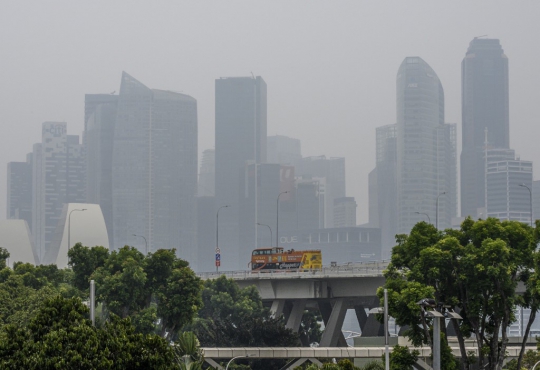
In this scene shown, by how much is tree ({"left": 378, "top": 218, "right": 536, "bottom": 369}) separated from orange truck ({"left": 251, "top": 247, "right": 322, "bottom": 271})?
75818 mm

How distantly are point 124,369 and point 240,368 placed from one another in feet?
185

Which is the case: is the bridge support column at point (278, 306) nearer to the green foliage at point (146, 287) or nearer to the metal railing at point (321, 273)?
the metal railing at point (321, 273)

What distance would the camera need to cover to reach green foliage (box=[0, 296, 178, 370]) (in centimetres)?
3803

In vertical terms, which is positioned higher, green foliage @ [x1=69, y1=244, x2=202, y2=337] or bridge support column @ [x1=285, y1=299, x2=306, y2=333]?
green foliage @ [x1=69, y1=244, x2=202, y2=337]

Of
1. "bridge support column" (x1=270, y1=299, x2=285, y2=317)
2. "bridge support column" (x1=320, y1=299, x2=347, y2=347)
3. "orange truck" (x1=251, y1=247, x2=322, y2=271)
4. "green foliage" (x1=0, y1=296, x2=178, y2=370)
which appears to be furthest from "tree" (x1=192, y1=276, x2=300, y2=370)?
"green foliage" (x1=0, y1=296, x2=178, y2=370)

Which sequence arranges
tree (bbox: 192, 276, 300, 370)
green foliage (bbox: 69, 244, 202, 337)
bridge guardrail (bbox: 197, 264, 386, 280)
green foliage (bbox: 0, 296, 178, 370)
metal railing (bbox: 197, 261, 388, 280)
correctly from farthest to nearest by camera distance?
1. bridge guardrail (bbox: 197, 264, 386, 280)
2. metal railing (bbox: 197, 261, 388, 280)
3. tree (bbox: 192, 276, 300, 370)
4. green foliage (bbox: 69, 244, 202, 337)
5. green foliage (bbox: 0, 296, 178, 370)

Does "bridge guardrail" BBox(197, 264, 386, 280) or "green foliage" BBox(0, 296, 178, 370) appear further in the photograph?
"bridge guardrail" BBox(197, 264, 386, 280)

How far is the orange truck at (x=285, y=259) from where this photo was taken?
14238 cm

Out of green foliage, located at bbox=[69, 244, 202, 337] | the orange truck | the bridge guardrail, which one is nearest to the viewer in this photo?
green foliage, located at bbox=[69, 244, 202, 337]

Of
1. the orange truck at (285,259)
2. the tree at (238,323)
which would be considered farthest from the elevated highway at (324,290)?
the orange truck at (285,259)

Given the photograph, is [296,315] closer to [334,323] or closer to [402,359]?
[334,323]

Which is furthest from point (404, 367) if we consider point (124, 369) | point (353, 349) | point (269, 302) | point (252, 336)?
point (269, 302)

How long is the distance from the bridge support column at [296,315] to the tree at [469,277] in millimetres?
66457

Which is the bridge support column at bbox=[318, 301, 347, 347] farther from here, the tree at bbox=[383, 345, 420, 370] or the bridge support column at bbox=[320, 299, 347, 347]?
the tree at bbox=[383, 345, 420, 370]
